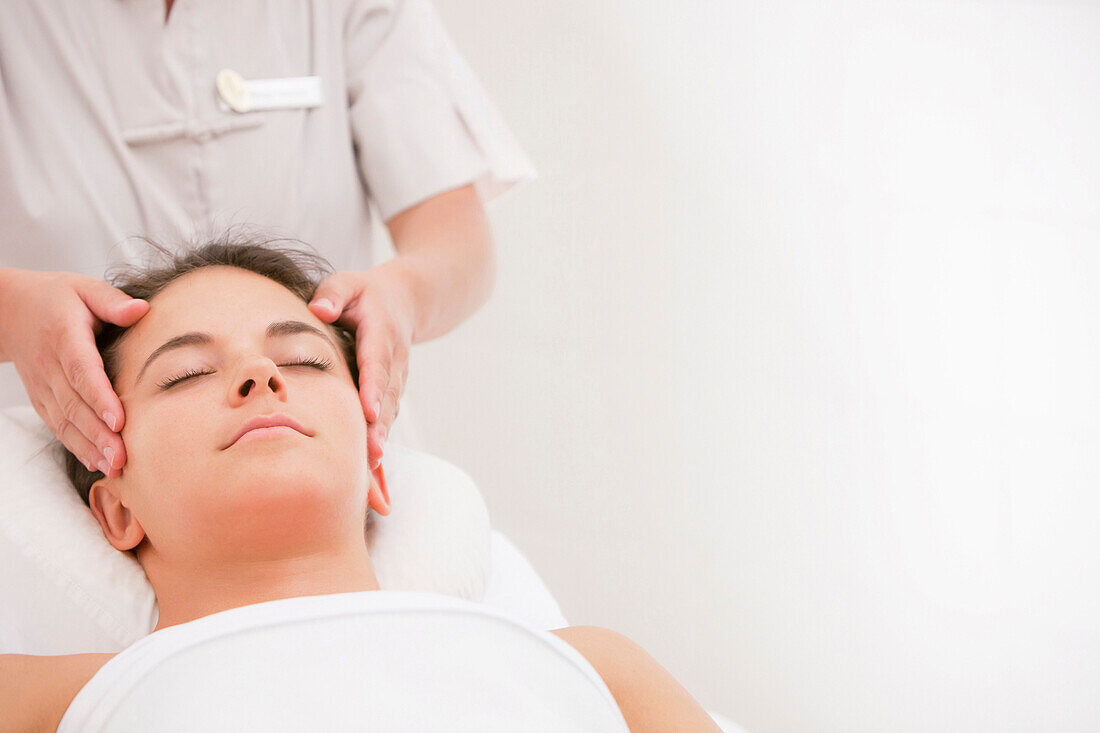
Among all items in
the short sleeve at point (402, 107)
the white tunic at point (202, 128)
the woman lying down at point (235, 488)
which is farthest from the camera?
the short sleeve at point (402, 107)

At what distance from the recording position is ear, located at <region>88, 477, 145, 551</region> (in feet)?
3.16

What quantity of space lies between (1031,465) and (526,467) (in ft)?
3.56

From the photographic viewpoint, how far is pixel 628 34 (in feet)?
7.75

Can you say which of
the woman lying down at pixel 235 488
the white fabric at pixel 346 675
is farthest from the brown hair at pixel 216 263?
the white fabric at pixel 346 675

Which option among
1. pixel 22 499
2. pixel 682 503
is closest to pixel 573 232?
pixel 682 503

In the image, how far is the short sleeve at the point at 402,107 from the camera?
137 cm

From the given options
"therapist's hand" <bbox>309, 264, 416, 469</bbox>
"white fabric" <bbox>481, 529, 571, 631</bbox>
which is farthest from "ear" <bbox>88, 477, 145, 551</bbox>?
"white fabric" <bbox>481, 529, 571, 631</bbox>

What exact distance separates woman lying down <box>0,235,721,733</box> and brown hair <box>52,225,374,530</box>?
0.02 metres

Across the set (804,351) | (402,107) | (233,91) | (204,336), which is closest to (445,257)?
(402,107)

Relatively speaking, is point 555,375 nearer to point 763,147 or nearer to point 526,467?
point 526,467

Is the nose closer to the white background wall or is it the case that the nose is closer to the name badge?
the name badge

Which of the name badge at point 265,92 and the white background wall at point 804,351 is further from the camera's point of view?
the white background wall at point 804,351

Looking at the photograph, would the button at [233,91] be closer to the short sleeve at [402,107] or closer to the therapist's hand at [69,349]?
the short sleeve at [402,107]

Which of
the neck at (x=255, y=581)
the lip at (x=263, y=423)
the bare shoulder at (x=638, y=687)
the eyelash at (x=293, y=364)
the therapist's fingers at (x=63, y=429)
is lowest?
the bare shoulder at (x=638, y=687)
